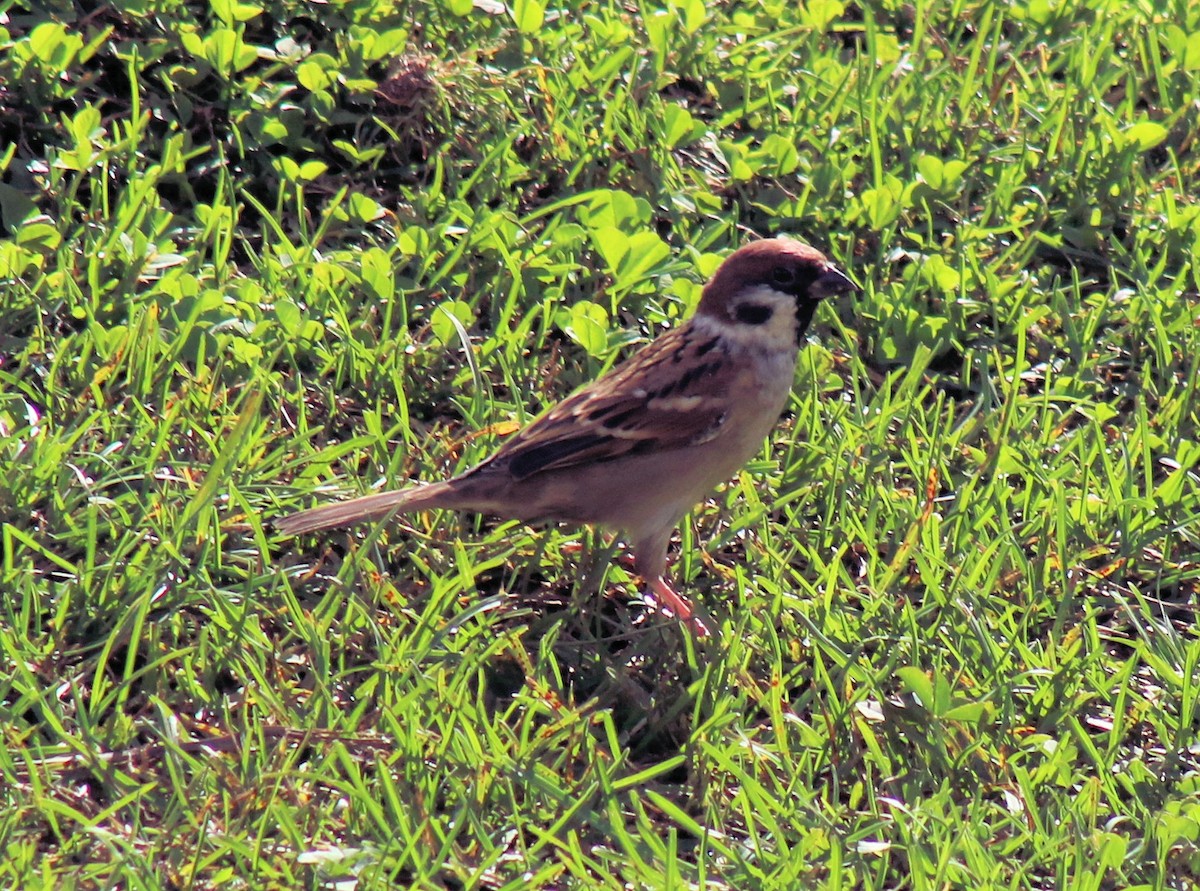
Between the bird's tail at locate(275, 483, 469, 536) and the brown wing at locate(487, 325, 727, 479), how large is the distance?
20cm

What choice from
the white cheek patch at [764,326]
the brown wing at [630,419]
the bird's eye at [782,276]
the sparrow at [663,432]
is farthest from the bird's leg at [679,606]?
the bird's eye at [782,276]

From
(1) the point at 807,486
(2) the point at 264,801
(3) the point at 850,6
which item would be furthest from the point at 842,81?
(2) the point at 264,801

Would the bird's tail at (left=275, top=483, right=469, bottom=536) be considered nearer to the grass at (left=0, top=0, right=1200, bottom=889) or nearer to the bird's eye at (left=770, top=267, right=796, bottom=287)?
the grass at (left=0, top=0, right=1200, bottom=889)

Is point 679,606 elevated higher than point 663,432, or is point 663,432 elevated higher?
point 663,432

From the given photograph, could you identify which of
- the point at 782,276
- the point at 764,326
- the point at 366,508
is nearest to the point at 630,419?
the point at 764,326

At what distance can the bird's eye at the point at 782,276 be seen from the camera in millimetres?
4609

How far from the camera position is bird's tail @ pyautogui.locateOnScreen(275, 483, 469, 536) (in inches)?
160

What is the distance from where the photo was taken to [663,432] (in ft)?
14.4

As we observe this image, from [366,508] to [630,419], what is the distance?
76 cm

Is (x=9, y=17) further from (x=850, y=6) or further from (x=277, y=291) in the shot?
(x=850, y=6)

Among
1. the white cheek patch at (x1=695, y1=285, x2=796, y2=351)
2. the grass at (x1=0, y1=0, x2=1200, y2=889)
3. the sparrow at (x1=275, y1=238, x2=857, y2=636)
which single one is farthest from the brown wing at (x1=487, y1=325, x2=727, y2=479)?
the grass at (x1=0, y1=0, x2=1200, y2=889)

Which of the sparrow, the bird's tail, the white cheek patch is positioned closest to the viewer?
the bird's tail

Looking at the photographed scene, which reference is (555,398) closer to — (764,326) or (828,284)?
(764,326)

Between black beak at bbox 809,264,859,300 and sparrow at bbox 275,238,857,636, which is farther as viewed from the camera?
black beak at bbox 809,264,859,300
